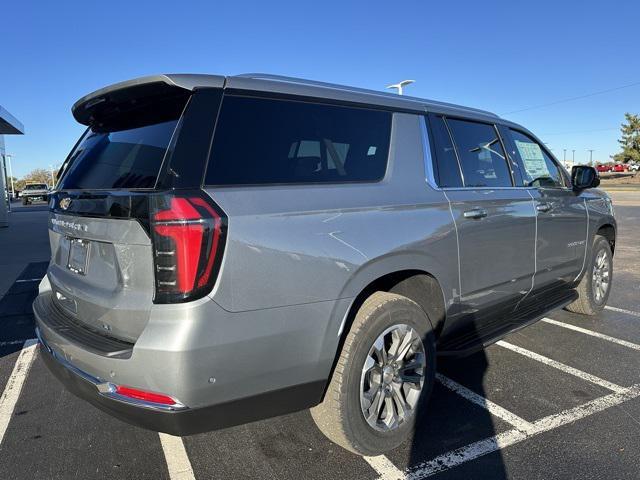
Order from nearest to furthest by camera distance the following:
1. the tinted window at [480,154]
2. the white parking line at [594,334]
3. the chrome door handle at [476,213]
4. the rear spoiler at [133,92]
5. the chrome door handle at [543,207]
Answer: the rear spoiler at [133,92]
the chrome door handle at [476,213]
the tinted window at [480,154]
the chrome door handle at [543,207]
the white parking line at [594,334]

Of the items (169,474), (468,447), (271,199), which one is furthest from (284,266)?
(468,447)

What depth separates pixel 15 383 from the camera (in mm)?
3748

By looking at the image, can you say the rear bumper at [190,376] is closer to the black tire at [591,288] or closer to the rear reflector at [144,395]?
the rear reflector at [144,395]

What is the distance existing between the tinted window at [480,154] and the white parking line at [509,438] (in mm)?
1622

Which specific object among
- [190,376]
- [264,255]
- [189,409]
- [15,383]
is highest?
[264,255]

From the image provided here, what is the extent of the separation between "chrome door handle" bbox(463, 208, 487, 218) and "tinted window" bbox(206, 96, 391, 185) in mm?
714

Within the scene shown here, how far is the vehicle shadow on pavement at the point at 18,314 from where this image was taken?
4656 millimetres

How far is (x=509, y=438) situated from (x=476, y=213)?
1405 millimetres

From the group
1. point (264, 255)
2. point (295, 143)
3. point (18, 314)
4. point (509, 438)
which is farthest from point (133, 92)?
point (18, 314)

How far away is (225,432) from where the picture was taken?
301 cm

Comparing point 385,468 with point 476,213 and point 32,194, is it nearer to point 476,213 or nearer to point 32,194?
point 476,213

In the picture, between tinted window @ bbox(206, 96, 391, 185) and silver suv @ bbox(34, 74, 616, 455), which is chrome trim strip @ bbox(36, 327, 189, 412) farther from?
tinted window @ bbox(206, 96, 391, 185)

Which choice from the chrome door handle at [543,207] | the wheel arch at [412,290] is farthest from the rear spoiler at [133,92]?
the chrome door handle at [543,207]

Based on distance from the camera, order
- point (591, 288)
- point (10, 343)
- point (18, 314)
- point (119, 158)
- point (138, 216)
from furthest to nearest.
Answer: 1. point (18, 314)
2. point (591, 288)
3. point (10, 343)
4. point (119, 158)
5. point (138, 216)
